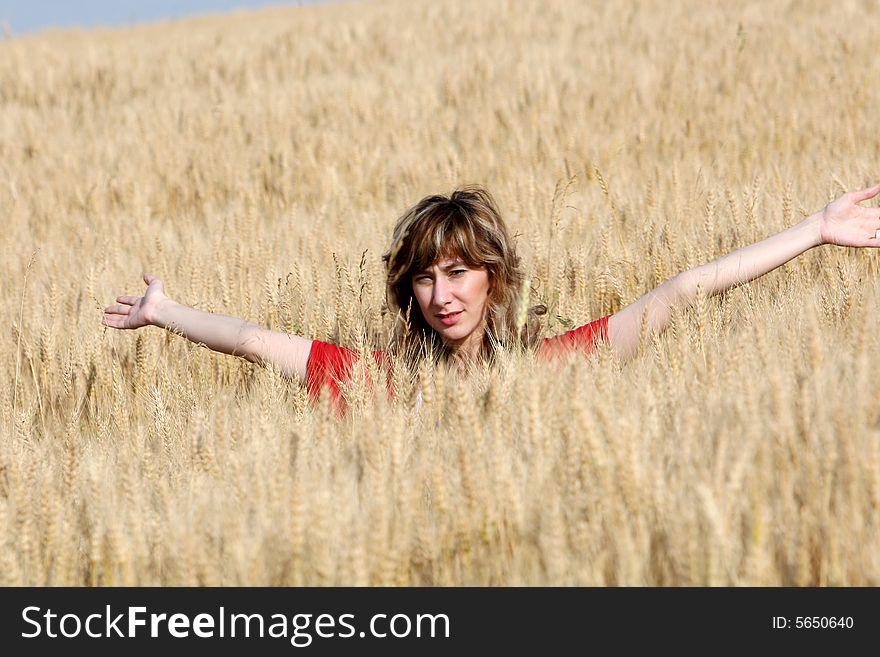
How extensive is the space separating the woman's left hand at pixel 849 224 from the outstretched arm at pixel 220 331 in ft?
4.57

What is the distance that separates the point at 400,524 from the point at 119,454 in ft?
3.08

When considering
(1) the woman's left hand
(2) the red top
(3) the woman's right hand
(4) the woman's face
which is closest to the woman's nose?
(4) the woman's face

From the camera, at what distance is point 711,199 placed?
129 inches

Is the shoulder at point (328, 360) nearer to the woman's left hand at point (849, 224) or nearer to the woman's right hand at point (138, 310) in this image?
the woman's right hand at point (138, 310)

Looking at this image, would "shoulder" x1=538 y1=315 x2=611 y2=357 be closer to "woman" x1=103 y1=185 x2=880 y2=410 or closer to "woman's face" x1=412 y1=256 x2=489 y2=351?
"woman" x1=103 y1=185 x2=880 y2=410

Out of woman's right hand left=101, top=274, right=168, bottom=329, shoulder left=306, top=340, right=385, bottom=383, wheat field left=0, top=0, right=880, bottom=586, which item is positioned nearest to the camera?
wheat field left=0, top=0, right=880, bottom=586

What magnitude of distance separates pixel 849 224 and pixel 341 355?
1.35m

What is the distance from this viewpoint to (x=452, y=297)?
8.38 ft

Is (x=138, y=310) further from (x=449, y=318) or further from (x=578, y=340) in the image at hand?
(x=578, y=340)

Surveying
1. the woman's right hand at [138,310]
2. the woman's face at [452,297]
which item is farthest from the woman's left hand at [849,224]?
the woman's right hand at [138,310]

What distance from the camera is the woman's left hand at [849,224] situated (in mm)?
2463

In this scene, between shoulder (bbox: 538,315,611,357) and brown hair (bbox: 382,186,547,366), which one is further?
brown hair (bbox: 382,186,547,366)

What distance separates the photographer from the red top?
2.46 metres

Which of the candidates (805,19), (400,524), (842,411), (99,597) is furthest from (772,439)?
(805,19)
